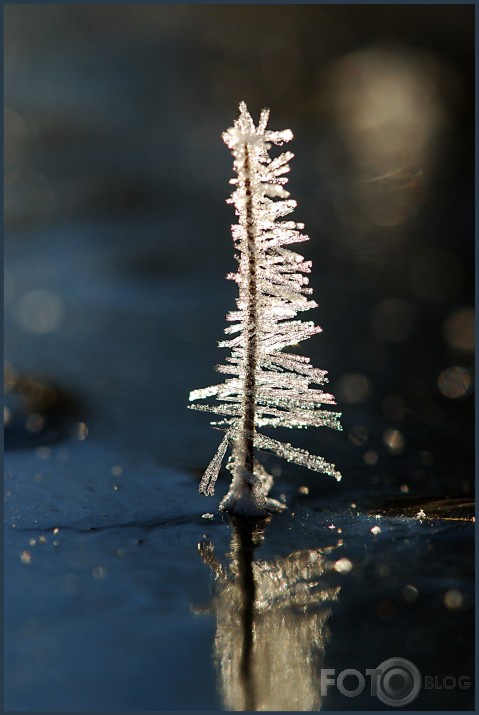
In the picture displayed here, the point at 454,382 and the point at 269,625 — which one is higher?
the point at 454,382

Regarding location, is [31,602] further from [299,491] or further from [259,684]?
[299,491]

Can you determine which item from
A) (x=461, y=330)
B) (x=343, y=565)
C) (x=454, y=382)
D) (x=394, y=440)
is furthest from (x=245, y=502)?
(x=461, y=330)

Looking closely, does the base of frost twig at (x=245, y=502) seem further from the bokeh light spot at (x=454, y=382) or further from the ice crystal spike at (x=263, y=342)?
the bokeh light spot at (x=454, y=382)

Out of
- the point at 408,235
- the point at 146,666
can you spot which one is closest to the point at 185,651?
the point at 146,666

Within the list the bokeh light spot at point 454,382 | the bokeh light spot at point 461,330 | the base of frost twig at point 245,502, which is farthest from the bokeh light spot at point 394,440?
the bokeh light spot at point 461,330

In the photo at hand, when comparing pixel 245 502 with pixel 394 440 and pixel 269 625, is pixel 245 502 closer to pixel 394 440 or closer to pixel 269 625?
pixel 269 625

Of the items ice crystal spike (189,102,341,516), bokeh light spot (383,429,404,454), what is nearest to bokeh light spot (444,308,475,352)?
bokeh light spot (383,429,404,454)
